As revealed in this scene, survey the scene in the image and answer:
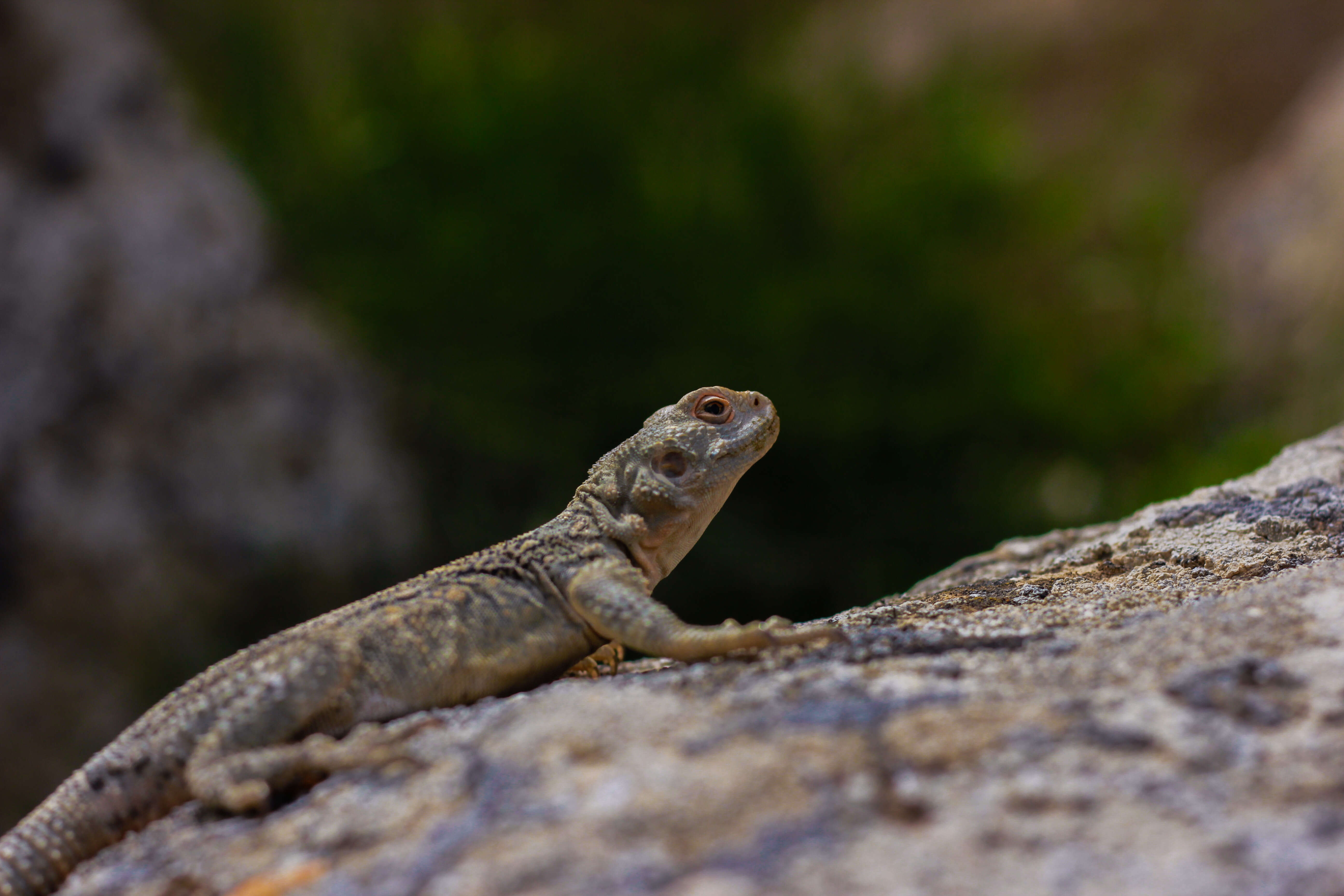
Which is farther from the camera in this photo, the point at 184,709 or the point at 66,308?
the point at 66,308

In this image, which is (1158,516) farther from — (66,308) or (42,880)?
(66,308)

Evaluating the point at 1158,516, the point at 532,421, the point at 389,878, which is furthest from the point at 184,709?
the point at 532,421

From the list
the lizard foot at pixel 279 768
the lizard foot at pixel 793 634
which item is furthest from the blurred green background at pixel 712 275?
the lizard foot at pixel 279 768

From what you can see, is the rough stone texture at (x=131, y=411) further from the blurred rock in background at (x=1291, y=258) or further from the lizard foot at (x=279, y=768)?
the blurred rock in background at (x=1291, y=258)

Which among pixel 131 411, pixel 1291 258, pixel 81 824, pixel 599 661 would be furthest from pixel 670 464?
pixel 1291 258

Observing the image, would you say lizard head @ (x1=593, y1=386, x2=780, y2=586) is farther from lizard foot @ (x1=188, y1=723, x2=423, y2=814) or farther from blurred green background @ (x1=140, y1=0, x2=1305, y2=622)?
blurred green background @ (x1=140, y1=0, x2=1305, y2=622)

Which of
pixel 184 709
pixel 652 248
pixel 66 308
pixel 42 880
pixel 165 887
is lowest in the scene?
pixel 165 887
